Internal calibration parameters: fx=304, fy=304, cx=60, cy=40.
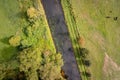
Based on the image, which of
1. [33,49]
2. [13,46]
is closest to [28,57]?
[33,49]

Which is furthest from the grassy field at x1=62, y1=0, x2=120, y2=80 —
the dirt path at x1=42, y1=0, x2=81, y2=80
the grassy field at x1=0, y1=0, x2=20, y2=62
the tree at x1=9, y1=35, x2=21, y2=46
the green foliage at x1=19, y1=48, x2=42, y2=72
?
the tree at x1=9, y1=35, x2=21, y2=46

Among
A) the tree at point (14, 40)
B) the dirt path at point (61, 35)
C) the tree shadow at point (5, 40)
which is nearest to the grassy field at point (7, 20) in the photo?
the tree shadow at point (5, 40)

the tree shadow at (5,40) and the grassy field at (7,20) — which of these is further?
the tree shadow at (5,40)

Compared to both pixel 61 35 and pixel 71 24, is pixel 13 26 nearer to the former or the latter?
pixel 61 35

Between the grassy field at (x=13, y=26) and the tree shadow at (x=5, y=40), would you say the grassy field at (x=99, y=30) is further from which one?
the tree shadow at (x=5, y=40)

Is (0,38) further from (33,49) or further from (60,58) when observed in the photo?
(60,58)

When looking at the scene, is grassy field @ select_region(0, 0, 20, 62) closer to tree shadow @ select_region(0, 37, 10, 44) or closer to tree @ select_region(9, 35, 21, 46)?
tree shadow @ select_region(0, 37, 10, 44)
